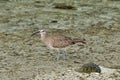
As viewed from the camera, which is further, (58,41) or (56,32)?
(56,32)

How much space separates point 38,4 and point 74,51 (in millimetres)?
8096

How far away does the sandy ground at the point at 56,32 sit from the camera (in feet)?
34.7

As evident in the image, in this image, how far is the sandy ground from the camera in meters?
10.6

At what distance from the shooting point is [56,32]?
1502cm

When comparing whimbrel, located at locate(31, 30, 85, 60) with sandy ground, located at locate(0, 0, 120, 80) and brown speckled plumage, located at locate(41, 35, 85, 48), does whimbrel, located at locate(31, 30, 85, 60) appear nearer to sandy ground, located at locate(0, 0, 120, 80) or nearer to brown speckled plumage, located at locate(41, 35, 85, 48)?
brown speckled plumage, located at locate(41, 35, 85, 48)

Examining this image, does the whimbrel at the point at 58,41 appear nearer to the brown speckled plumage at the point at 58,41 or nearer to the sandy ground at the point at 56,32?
the brown speckled plumage at the point at 58,41

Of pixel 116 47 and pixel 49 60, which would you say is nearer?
pixel 49 60

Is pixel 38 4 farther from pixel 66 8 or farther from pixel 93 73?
pixel 93 73

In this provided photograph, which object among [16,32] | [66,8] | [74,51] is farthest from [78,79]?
[66,8]

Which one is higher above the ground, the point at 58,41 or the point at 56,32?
the point at 58,41

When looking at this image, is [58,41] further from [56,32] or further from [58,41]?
[56,32]

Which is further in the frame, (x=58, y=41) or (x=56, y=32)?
(x=56, y=32)

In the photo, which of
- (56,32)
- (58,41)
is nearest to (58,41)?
(58,41)

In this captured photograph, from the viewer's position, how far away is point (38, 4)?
67.5ft
